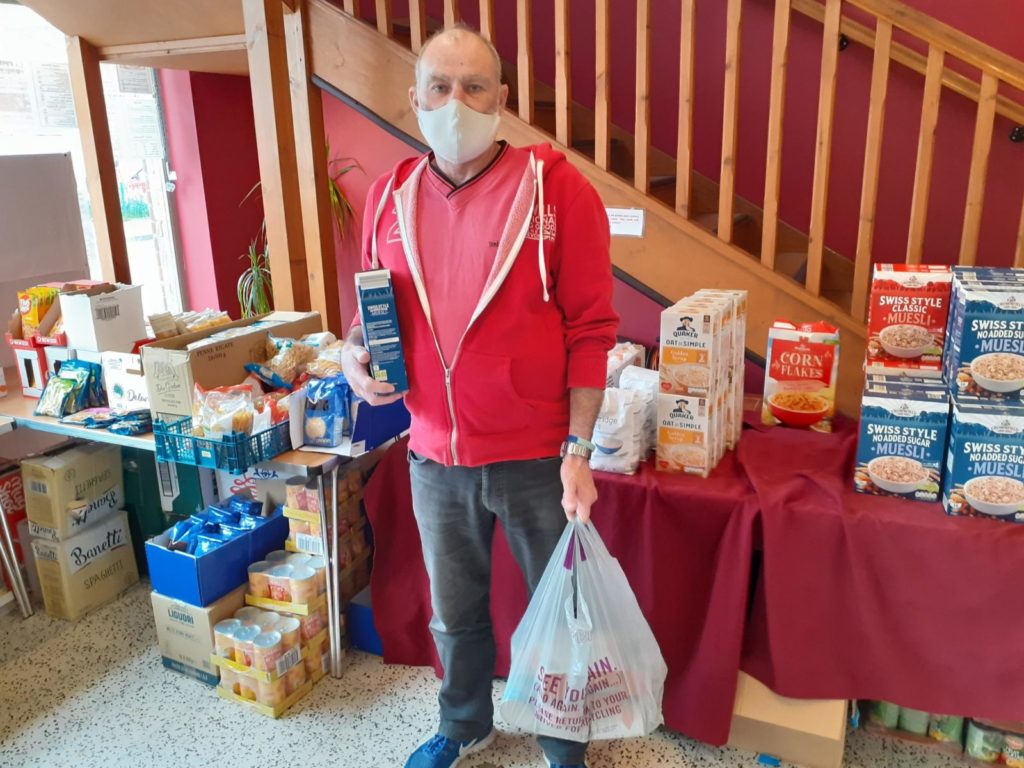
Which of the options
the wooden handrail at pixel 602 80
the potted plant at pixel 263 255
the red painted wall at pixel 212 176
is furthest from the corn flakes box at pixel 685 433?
the red painted wall at pixel 212 176

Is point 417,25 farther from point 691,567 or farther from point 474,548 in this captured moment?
point 691,567

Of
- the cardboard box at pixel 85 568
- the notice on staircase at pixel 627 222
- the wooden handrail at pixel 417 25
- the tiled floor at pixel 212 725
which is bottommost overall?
the tiled floor at pixel 212 725

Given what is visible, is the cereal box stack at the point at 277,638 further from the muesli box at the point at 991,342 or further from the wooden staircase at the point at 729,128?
the muesli box at the point at 991,342

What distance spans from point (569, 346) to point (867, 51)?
8.64 ft

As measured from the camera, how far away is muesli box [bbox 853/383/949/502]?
5.92ft

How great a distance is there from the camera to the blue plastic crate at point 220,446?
Answer: 208cm

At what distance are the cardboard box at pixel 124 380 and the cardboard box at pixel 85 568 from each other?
533mm

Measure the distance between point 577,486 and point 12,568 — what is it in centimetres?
225

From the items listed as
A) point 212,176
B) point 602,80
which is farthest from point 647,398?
point 212,176

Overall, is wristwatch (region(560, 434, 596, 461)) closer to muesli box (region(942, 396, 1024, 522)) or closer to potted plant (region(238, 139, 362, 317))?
muesli box (region(942, 396, 1024, 522))

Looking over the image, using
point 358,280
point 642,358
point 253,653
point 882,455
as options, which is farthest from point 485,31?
point 253,653

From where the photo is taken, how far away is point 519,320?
151cm

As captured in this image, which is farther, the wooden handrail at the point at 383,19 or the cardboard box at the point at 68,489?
the wooden handrail at the point at 383,19

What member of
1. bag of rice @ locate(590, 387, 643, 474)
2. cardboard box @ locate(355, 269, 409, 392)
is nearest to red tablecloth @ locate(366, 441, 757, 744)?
bag of rice @ locate(590, 387, 643, 474)
